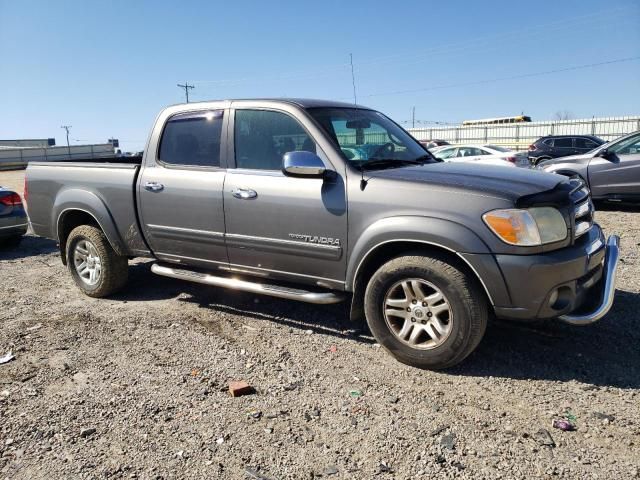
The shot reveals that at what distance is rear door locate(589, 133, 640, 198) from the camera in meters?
9.40

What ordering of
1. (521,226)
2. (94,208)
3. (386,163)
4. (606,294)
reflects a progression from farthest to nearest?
(94,208) → (386,163) → (606,294) → (521,226)

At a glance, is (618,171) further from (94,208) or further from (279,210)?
(94,208)

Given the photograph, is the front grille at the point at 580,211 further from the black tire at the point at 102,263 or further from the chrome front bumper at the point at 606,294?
the black tire at the point at 102,263

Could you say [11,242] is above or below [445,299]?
below

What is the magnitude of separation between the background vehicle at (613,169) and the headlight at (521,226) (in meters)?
7.34

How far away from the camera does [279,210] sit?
13.3 ft

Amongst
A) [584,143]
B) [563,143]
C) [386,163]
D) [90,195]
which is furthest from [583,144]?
[90,195]

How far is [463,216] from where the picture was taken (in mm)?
3350

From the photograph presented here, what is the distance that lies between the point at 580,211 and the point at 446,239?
109 cm

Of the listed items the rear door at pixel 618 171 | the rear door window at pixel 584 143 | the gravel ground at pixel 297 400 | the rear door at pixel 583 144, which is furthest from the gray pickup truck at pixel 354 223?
the rear door window at pixel 584 143

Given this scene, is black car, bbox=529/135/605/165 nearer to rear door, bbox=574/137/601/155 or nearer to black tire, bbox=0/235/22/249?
rear door, bbox=574/137/601/155

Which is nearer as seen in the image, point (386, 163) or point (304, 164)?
point (304, 164)

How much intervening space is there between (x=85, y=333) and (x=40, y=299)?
4.64 feet

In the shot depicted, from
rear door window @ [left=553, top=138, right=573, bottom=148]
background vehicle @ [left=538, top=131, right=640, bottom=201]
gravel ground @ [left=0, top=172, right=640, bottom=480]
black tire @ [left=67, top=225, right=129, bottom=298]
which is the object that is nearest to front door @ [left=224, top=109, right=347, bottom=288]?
gravel ground @ [left=0, top=172, right=640, bottom=480]
